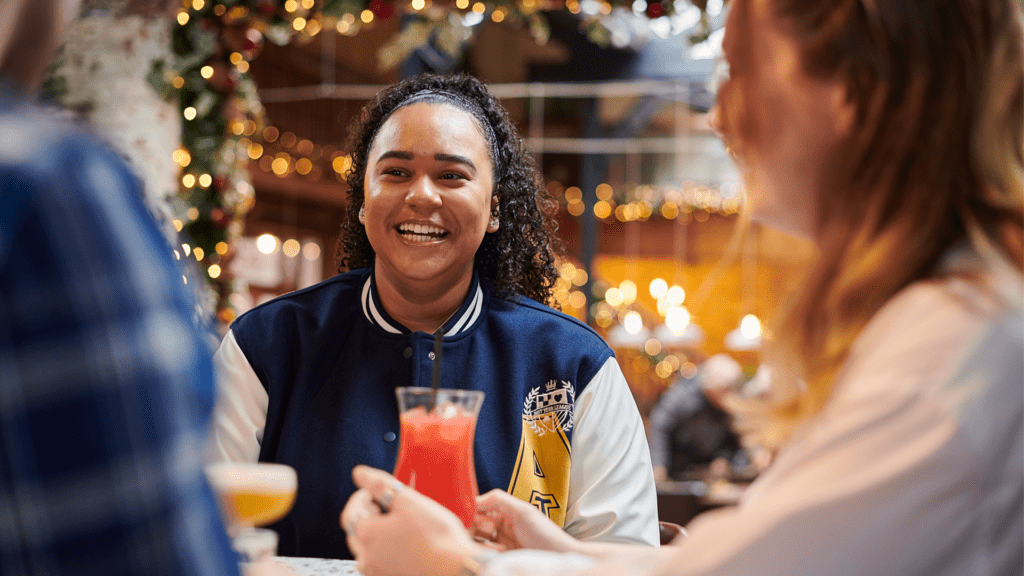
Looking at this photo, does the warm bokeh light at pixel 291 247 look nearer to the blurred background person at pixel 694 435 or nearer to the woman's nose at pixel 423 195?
the blurred background person at pixel 694 435

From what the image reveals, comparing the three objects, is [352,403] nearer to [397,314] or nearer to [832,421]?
[397,314]

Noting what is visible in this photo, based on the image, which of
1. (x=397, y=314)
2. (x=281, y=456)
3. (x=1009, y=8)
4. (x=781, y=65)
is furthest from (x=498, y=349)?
(x=1009, y=8)

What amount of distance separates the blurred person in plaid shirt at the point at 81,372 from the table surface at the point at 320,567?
791 mm

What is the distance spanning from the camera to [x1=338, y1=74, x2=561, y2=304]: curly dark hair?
1943 mm

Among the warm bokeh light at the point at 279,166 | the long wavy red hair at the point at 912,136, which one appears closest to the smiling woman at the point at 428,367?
the long wavy red hair at the point at 912,136

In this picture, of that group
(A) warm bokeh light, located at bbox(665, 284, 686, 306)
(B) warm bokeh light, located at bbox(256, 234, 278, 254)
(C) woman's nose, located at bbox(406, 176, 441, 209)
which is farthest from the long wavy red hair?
(A) warm bokeh light, located at bbox(665, 284, 686, 306)

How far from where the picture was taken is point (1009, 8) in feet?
2.50

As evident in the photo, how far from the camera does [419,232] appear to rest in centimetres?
175

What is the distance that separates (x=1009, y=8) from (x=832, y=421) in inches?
16.3

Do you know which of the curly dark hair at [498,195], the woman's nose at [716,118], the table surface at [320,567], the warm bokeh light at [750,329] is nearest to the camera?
the woman's nose at [716,118]

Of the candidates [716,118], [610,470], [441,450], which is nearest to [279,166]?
[610,470]

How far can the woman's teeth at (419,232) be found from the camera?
5.72 ft

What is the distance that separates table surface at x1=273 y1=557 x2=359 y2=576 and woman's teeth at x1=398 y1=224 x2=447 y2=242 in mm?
661

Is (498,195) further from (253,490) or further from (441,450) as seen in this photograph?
(253,490)
